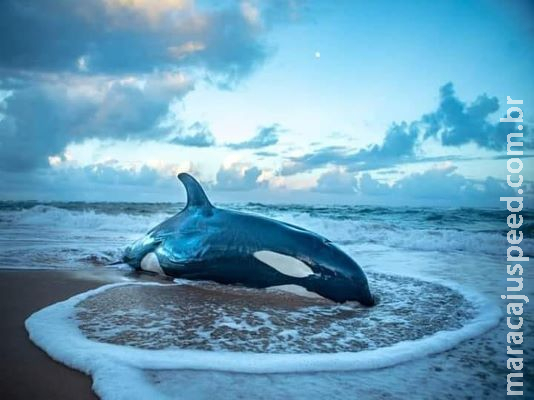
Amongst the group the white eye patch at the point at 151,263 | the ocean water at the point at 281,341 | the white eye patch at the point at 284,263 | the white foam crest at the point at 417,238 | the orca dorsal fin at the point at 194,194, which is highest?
the orca dorsal fin at the point at 194,194

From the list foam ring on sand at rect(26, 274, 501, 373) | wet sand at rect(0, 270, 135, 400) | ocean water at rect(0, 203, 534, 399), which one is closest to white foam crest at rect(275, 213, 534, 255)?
ocean water at rect(0, 203, 534, 399)

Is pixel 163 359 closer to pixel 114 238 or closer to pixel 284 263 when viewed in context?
pixel 284 263

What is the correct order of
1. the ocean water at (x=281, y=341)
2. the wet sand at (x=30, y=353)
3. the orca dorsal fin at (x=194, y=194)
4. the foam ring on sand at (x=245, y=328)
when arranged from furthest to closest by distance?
the orca dorsal fin at (x=194, y=194)
the foam ring on sand at (x=245, y=328)
the ocean water at (x=281, y=341)
the wet sand at (x=30, y=353)

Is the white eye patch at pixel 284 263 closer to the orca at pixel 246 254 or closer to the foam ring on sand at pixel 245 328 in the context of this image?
the orca at pixel 246 254

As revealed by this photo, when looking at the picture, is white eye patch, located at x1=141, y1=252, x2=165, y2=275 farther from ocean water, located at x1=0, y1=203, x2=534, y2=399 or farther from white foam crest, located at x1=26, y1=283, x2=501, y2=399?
white foam crest, located at x1=26, y1=283, x2=501, y2=399

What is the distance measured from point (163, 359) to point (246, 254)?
3046 mm

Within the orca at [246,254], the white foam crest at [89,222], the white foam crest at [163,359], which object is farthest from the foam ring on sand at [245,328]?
the white foam crest at [89,222]

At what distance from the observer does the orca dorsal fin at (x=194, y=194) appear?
702cm

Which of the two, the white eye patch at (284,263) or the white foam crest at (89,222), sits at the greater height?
the white eye patch at (284,263)

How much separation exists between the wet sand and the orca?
1327 mm

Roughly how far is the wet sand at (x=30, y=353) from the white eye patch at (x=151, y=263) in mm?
1103

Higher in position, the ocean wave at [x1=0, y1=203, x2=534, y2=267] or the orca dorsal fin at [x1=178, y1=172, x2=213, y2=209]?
the orca dorsal fin at [x1=178, y1=172, x2=213, y2=209]

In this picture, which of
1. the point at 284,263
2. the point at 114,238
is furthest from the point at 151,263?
the point at 114,238

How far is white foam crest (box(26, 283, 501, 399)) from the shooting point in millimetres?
2688
